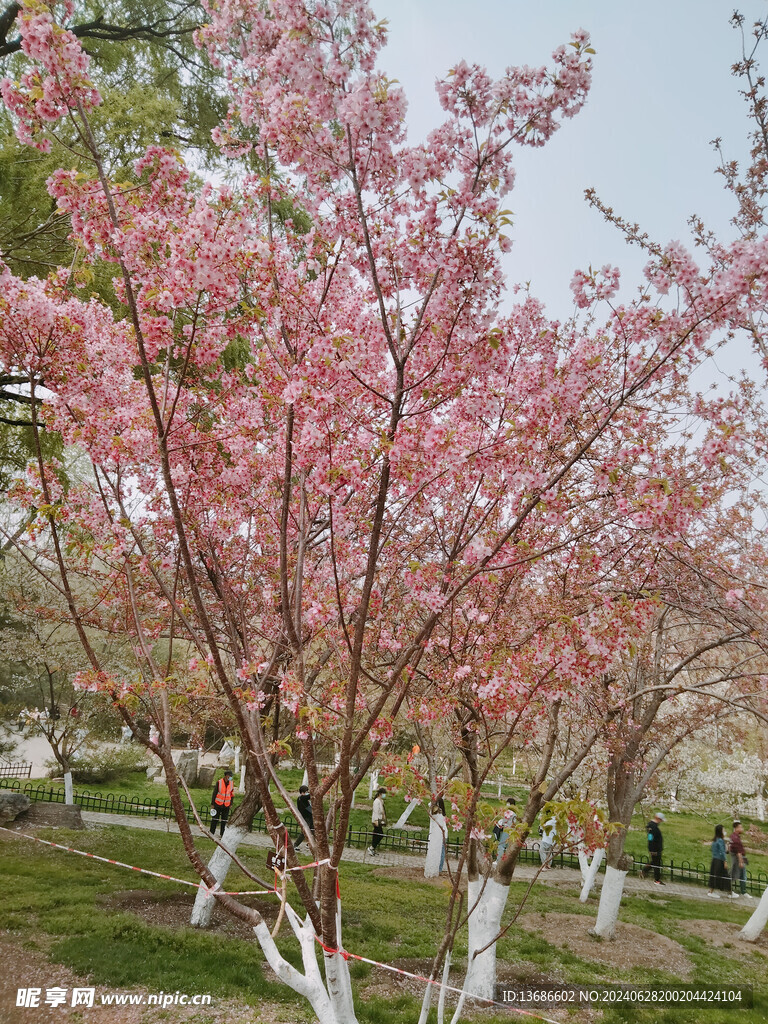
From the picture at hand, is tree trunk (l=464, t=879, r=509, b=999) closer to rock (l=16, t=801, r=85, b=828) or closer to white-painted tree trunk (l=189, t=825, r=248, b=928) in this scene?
white-painted tree trunk (l=189, t=825, r=248, b=928)

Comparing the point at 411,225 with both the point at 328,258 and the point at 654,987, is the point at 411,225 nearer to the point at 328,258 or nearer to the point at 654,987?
the point at 328,258

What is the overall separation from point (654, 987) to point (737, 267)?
7.32 m

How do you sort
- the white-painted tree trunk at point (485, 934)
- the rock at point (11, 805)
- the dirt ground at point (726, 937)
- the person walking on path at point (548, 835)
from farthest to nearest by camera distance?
the rock at point (11, 805), the dirt ground at point (726, 937), the white-painted tree trunk at point (485, 934), the person walking on path at point (548, 835)

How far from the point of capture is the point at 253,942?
6.62 metres

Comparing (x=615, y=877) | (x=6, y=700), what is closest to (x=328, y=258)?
(x=615, y=877)

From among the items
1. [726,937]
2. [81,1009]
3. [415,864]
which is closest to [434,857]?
[415,864]

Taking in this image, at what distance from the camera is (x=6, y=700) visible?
1611 centimetres

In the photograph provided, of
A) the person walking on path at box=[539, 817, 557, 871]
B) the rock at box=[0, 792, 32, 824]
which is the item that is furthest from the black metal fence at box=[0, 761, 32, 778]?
the person walking on path at box=[539, 817, 557, 871]

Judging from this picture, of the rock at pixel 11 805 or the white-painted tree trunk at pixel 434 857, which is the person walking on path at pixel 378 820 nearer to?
the white-painted tree trunk at pixel 434 857

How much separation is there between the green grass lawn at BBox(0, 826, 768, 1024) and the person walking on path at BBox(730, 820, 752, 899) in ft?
8.03

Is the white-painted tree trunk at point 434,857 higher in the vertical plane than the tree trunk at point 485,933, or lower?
lower

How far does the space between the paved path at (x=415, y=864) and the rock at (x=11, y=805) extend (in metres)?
1.77

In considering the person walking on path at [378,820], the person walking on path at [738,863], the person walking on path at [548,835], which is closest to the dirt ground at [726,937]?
the person walking on path at [548,835]

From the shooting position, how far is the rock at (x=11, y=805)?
10.5 metres
